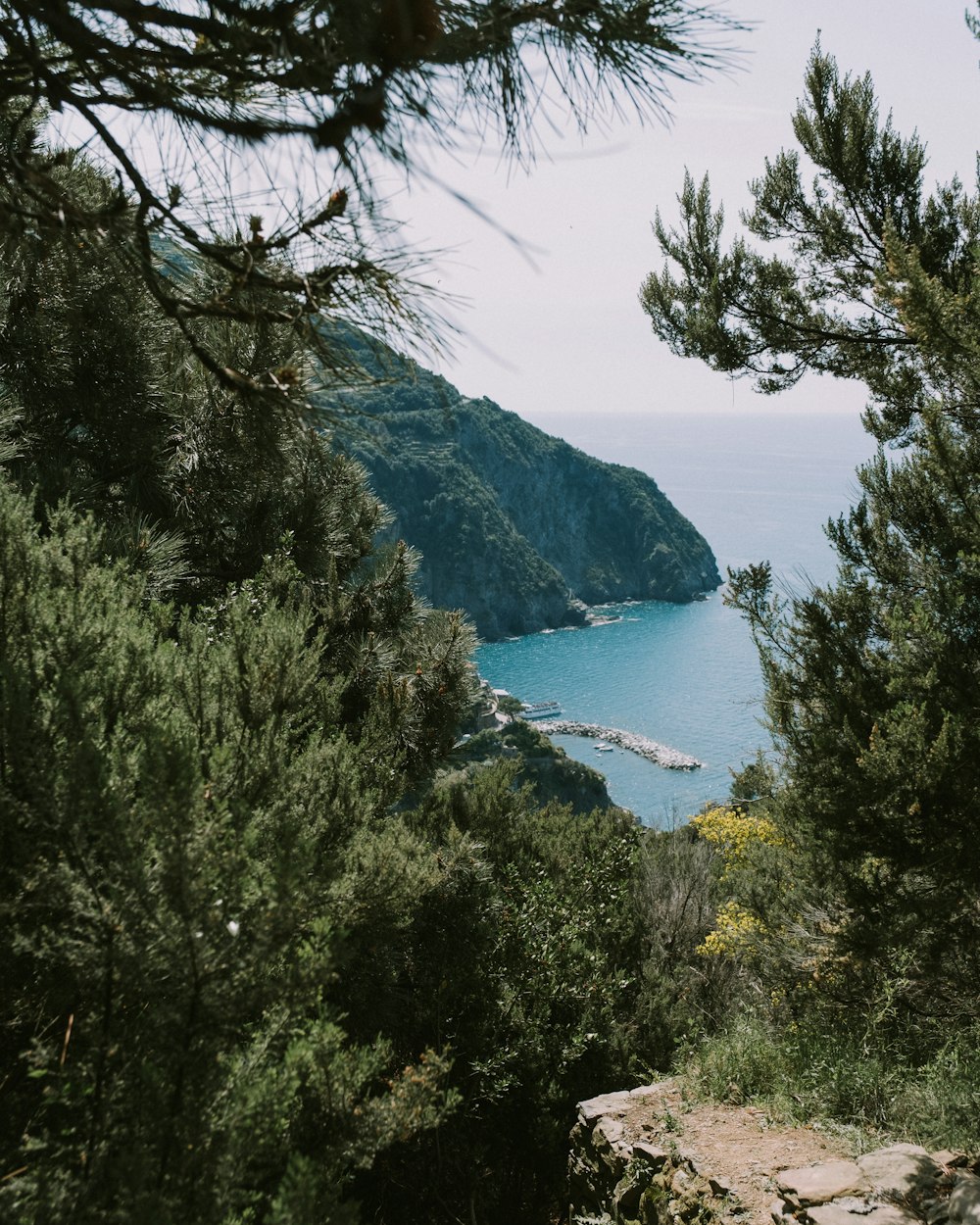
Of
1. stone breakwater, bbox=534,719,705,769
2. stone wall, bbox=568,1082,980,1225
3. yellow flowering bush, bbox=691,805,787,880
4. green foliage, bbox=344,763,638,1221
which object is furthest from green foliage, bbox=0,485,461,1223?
stone breakwater, bbox=534,719,705,769

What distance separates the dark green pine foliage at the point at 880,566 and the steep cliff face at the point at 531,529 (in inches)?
2664

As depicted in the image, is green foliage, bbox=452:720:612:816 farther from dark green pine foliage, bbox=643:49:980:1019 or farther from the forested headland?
dark green pine foliage, bbox=643:49:980:1019

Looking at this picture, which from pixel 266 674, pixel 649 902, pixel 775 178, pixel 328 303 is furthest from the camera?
pixel 649 902

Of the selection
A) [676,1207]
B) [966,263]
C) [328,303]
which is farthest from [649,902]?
[328,303]

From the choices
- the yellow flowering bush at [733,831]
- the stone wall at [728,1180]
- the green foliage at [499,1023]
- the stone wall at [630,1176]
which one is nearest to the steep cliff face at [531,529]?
the yellow flowering bush at [733,831]

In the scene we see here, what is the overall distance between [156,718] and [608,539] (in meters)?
96.3

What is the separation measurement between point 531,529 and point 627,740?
47115mm

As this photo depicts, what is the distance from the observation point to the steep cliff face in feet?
256

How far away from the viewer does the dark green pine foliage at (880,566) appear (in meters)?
3.69

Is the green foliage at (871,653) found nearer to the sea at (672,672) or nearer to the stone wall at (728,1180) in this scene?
the stone wall at (728,1180)

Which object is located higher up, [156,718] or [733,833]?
[156,718]

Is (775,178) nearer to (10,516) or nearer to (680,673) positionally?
(10,516)

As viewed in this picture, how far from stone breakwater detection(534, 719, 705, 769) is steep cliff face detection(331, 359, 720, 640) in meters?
22.1

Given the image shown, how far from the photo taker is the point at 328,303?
7.13 ft
